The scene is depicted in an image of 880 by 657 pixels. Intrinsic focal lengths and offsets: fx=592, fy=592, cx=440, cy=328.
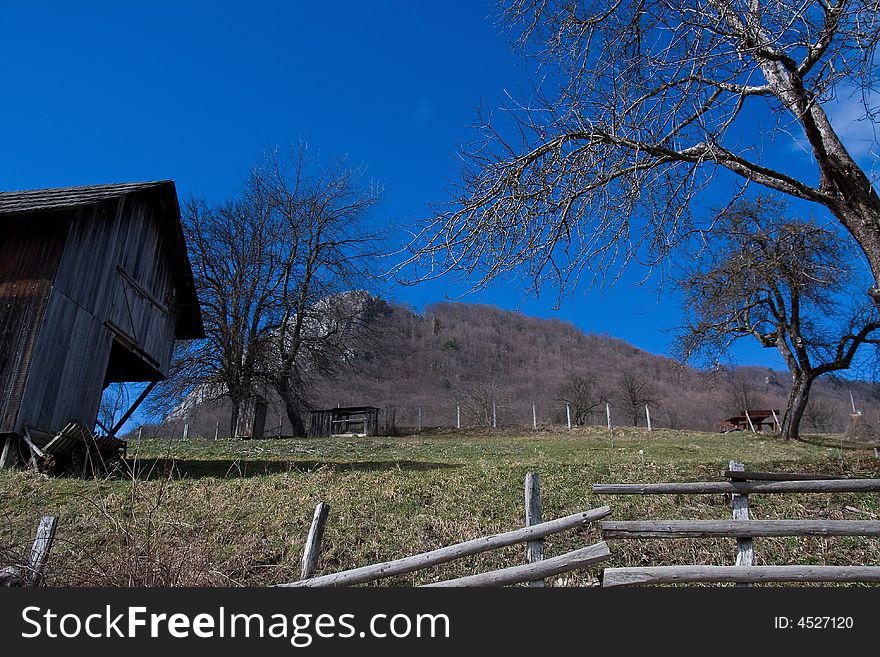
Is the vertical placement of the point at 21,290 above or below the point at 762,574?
above

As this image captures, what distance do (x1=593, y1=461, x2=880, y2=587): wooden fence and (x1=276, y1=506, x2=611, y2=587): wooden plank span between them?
0.30m

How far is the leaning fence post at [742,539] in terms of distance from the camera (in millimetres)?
6480

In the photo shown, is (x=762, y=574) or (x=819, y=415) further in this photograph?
(x=819, y=415)

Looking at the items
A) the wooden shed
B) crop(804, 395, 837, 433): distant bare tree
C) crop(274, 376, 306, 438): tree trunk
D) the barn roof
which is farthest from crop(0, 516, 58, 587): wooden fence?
crop(804, 395, 837, 433): distant bare tree

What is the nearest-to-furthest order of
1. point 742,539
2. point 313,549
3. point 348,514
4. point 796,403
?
point 742,539, point 313,549, point 348,514, point 796,403

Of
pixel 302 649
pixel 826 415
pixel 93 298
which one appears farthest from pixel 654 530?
pixel 826 415

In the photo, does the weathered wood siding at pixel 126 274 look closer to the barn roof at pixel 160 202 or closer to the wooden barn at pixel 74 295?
the wooden barn at pixel 74 295

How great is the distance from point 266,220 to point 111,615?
29.6 m

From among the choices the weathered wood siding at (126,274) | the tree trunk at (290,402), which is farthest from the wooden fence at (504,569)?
the tree trunk at (290,402)

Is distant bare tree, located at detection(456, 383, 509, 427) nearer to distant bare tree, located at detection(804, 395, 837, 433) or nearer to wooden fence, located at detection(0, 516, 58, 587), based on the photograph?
A: distant bare tree, located at detection(804, 395, 837, 433)

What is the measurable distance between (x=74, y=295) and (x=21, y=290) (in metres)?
1.12

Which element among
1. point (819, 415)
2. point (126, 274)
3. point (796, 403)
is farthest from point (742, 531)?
point (819, 415)

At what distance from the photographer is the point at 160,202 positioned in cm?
1797

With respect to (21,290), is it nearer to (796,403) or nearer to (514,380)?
(796,403)
